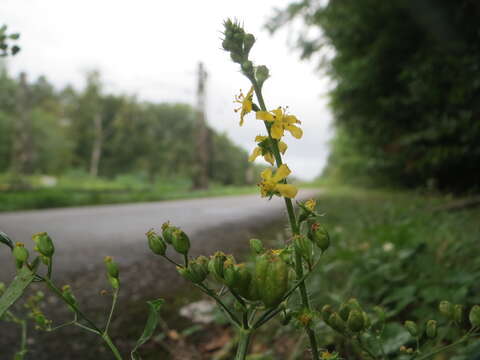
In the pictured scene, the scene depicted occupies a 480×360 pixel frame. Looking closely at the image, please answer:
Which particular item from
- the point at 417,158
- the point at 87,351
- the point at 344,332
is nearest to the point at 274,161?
the point at 344,332

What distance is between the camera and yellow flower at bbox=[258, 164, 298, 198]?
0.61 m

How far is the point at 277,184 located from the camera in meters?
0.62

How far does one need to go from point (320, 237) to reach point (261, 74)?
33 centimetres

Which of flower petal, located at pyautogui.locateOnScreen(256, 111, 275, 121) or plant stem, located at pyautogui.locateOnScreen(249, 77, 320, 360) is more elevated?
flower petal, located at pyautogui.locateOnScreen(256, 111, 275, 121)

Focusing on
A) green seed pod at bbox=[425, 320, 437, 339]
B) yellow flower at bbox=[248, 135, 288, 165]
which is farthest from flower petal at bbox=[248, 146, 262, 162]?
green seed pod at bbox=[425, 320, 437, 339]

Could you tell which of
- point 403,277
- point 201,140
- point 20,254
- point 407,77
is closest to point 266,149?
point 20,254

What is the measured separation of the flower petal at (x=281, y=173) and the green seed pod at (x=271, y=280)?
0.15 metres

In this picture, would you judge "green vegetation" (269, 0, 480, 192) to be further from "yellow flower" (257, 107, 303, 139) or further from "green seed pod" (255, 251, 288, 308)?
"green seed pod" (255, 251, 288, 308)

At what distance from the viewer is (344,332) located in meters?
0.78

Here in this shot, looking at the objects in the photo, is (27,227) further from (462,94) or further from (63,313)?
(462,94)

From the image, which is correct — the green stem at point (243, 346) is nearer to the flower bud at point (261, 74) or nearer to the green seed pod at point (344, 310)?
the green seed pod at point (344, 310)

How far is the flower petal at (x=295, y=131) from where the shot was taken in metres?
0.70

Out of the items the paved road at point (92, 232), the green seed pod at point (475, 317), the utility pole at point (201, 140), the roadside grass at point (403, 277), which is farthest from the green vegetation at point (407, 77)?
the utility pole at point (201, 140)

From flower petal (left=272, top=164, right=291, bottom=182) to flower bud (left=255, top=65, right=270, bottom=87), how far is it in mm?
179
